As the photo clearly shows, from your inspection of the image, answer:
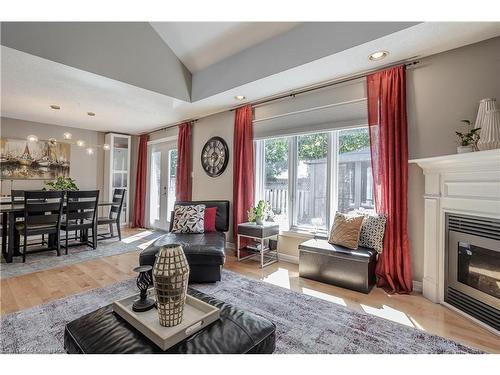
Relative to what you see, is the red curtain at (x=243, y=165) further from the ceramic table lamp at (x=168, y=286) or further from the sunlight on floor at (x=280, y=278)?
the ceramic table lamp at (x=168, y=286)

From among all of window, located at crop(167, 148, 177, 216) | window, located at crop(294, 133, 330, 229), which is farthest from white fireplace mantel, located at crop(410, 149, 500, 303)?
window, located at crop(167, 148, 177, 216)

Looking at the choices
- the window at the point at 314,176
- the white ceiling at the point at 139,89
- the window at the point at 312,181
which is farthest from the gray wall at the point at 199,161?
the window at the point at 312,181

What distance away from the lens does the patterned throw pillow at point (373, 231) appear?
266cm

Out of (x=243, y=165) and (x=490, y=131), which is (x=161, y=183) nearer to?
(x=243, y=165)

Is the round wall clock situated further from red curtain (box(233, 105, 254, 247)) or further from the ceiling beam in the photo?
the ceiling beam

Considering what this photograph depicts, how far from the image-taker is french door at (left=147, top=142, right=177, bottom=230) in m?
5.60

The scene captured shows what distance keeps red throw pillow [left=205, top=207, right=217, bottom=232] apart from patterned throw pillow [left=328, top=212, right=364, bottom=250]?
164cm

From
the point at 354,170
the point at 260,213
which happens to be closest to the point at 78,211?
the point at 260,213

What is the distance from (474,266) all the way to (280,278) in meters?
1.79

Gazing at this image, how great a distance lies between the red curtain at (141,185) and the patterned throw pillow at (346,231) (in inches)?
186

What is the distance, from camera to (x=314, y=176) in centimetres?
344
